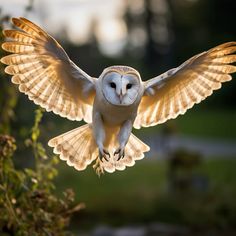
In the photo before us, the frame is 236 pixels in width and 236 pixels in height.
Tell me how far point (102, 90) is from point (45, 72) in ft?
2.02

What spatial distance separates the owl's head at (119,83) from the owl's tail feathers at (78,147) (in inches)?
33.4

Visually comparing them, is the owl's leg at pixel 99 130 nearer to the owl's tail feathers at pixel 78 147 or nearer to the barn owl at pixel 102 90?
the barn owl at pixel 102 90

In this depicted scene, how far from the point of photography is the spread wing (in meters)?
4.45

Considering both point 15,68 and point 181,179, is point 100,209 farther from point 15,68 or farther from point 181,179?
point 15,68

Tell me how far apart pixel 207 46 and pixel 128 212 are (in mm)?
23279

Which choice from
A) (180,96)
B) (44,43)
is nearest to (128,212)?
(180,96)

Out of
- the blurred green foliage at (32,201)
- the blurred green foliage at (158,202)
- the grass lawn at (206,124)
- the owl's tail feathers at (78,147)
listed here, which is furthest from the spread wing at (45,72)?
the grass lawn at (206,124)

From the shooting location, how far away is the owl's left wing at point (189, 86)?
4.83 m

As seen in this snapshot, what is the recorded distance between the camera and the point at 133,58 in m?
39.2

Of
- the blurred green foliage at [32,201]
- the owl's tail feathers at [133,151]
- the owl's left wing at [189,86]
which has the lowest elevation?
the blurred green foliage at [32,201]

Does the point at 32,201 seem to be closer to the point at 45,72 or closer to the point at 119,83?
the point at 45,72

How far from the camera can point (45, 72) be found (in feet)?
15.4

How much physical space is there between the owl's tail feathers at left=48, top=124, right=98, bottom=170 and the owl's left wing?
0.38 metres

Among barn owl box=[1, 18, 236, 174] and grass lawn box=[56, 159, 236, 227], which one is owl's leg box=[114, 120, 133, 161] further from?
grass lawn box=[56, 159, 236, 227]
